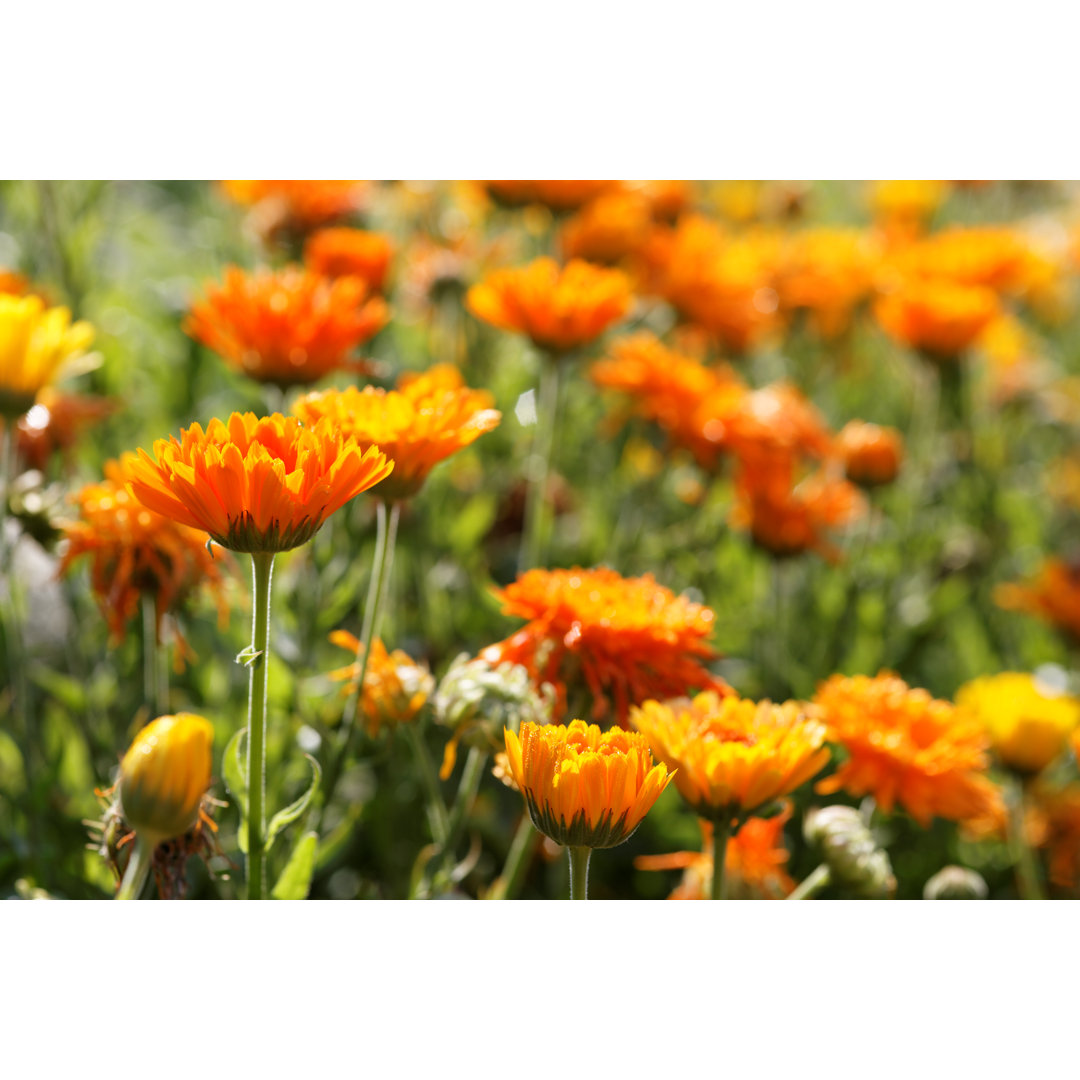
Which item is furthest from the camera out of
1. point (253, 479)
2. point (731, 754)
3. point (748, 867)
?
point (748, 867)

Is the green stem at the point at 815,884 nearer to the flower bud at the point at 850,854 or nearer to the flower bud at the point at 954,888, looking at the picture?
the flower bud at the point at 850,854

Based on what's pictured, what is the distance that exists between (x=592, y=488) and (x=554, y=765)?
0.81 metres

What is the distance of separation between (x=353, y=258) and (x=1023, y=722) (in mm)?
735

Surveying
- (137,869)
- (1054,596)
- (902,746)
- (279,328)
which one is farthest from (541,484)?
(1054,596)

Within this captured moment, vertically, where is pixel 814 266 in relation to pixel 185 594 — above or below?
above

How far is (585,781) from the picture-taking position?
0.54 metres

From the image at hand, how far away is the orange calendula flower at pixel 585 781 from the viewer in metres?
0.54

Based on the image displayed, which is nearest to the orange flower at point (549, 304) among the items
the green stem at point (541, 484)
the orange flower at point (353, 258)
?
the green stem at point (541, 484)

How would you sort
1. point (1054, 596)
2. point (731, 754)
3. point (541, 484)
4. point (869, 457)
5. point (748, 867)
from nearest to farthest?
1. point (731, 754)
2. point (748, 867)
3. point (541, 484)
4. point (869, 457)
5. point (1054, 596)

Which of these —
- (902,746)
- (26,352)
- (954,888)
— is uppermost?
(26,352)

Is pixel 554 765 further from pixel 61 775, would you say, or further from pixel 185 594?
pixel 61 775

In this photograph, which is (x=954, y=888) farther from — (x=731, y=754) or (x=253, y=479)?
(x=253, y=479)
